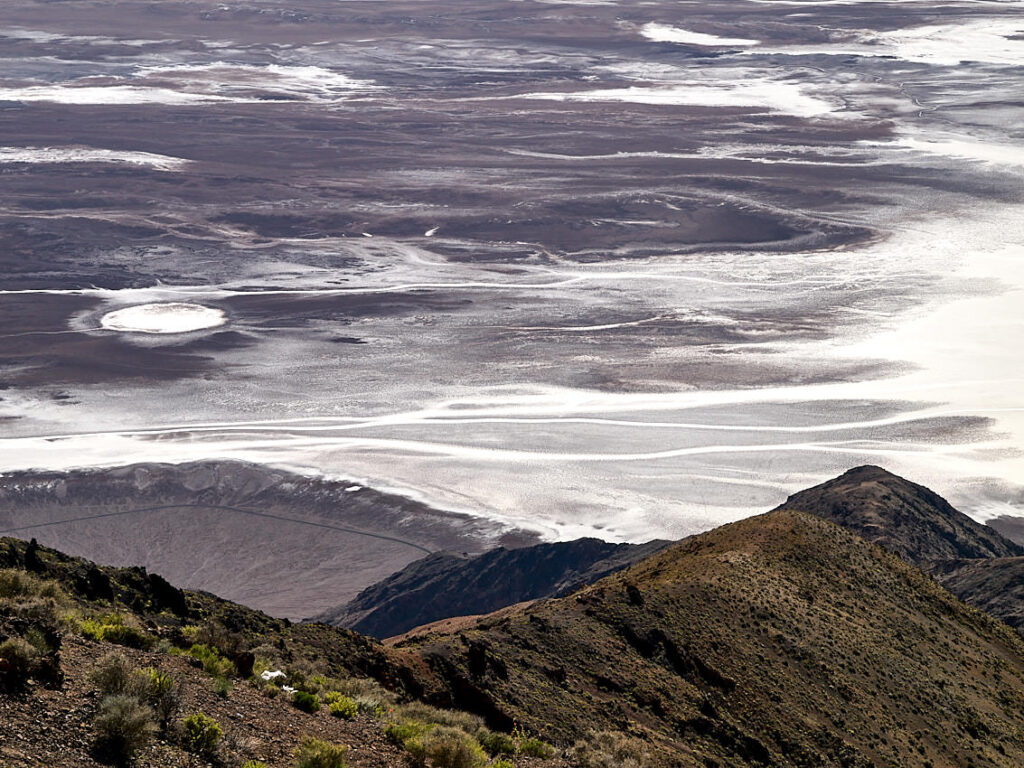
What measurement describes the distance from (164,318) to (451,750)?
2737 inches

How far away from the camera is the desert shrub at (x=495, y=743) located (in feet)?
45.1

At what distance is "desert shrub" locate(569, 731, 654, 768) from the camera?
14.4 metres

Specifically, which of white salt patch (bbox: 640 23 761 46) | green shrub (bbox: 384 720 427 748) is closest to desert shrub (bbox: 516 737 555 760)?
green shrub (bbox: 384 720 427 748)

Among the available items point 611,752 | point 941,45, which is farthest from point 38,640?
point 941,45

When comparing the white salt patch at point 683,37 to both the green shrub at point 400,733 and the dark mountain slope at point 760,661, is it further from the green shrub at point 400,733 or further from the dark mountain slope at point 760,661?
the green shrub at point 400,733

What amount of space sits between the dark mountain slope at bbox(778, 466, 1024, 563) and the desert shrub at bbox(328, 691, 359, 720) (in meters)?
25.3

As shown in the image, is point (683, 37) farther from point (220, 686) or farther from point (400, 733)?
point (220, 686)

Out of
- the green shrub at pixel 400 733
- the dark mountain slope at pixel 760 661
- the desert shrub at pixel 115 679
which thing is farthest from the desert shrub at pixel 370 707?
the desert shrub at pixel 115 679

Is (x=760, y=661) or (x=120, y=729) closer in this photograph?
(x=120, y=729)

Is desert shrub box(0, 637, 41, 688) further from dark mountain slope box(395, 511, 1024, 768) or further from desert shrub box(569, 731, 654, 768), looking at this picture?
dark mountain slope box(395, 511, 1024, 768)

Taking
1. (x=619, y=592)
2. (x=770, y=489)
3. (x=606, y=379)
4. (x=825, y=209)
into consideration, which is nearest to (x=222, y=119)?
(x=825, y=209)

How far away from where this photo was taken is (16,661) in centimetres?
1013

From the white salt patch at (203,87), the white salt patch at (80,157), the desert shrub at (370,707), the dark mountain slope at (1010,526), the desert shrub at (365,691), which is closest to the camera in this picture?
the desert shrub at (370,707)

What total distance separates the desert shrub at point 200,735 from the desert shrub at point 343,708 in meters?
2.21
